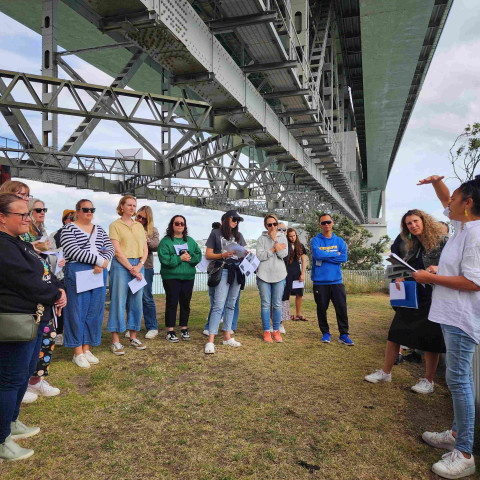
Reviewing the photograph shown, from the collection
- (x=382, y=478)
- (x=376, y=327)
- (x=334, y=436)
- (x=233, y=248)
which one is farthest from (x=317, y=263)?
(x=382, y=478)

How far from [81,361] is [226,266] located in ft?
7.41

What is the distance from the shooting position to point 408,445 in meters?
3.02

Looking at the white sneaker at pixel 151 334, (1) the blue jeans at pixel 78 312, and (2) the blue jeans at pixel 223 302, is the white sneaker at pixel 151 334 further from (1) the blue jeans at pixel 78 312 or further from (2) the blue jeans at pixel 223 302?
(1) the blue jeans at pixel 78 312

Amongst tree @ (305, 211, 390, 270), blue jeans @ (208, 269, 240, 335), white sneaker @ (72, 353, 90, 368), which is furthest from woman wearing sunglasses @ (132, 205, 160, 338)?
tree @ (305, 211, 390, 270)

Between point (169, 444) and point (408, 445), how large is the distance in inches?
74.9

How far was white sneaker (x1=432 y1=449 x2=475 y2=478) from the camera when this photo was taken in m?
2.56

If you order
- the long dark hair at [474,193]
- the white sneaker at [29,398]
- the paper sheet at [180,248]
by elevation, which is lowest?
the white sneaker at [29,398]

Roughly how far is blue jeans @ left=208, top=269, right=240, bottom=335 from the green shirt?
0.63m

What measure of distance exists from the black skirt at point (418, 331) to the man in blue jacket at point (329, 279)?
6.86 ft

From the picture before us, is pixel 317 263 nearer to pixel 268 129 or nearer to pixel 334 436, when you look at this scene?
pixel 334 436

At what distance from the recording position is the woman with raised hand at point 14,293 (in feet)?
8.21

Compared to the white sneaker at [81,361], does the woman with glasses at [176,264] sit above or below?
above

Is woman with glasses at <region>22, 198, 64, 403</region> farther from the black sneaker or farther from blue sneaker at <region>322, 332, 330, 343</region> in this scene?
blue sneaker at <region>322, 332, 330, 343</region>

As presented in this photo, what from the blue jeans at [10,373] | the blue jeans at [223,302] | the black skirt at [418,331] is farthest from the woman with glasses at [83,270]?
the black skirt at [418,331]
